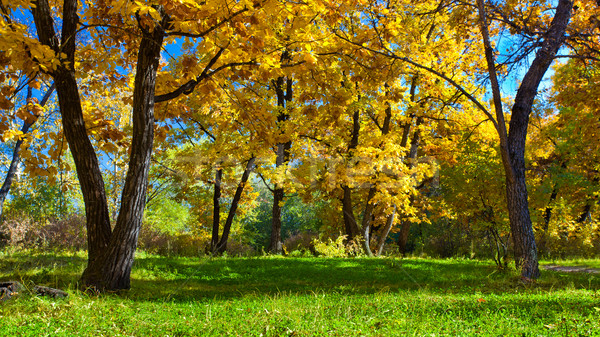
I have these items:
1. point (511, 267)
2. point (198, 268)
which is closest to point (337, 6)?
point (198, 268)

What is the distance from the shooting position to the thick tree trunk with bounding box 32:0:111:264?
5.34 metres

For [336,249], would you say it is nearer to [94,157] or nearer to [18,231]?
[94,157]

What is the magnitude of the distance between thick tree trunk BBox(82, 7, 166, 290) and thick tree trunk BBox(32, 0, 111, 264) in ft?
0.89

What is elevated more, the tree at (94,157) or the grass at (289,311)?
the tree at (94,157)

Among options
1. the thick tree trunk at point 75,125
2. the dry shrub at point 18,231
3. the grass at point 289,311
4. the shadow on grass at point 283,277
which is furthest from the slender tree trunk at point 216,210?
the thick tree trunk at point 75,125

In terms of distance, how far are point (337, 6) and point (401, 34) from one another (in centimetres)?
448

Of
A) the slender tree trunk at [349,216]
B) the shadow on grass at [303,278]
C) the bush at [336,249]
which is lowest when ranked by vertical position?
the shadow on grass at [303,278]

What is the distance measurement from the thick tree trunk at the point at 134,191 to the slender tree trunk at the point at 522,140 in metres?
6.22

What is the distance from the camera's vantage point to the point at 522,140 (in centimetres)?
746

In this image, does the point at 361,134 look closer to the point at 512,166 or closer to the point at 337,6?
Answer: the point at 512,166

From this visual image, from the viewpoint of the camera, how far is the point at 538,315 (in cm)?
423

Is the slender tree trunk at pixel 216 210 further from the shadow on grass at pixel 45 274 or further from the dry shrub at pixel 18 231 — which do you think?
the shadow on grass at pixel 45 274

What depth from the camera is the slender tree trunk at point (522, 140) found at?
729cm

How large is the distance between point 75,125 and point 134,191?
124 centimetres
